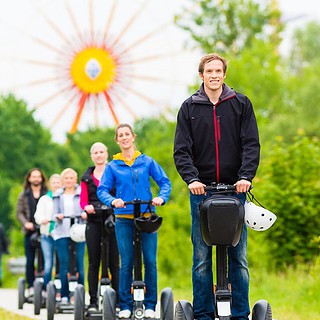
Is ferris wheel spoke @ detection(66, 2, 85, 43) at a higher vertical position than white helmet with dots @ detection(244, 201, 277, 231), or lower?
higher

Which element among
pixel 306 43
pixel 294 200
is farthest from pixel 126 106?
pixel 306 43

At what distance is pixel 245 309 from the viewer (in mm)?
6266

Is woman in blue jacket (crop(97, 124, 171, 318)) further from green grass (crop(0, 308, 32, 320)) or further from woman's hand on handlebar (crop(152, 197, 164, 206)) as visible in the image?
green grass (crop(0, 308, 32, 320))

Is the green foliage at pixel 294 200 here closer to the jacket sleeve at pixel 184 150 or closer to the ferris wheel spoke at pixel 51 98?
the jacket sleeve at pixel 184 150

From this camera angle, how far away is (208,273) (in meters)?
6.28

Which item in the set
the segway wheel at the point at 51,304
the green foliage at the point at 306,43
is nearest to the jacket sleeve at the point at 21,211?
the segway wheel at the point at 51,304

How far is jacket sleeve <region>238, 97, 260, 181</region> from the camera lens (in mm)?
6098

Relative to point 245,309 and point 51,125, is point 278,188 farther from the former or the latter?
point 51,125

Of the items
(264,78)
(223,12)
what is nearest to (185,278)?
(264,78)

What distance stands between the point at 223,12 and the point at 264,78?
476 centimetres

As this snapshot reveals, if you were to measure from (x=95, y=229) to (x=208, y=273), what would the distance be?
11.1 feet

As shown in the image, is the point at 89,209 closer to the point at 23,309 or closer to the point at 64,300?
the point at 64,300

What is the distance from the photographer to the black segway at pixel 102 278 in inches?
358

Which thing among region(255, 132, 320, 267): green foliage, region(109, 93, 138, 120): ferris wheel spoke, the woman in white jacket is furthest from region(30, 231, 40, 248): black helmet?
region(109, 93, 138, 120): ferris wheel spoke
